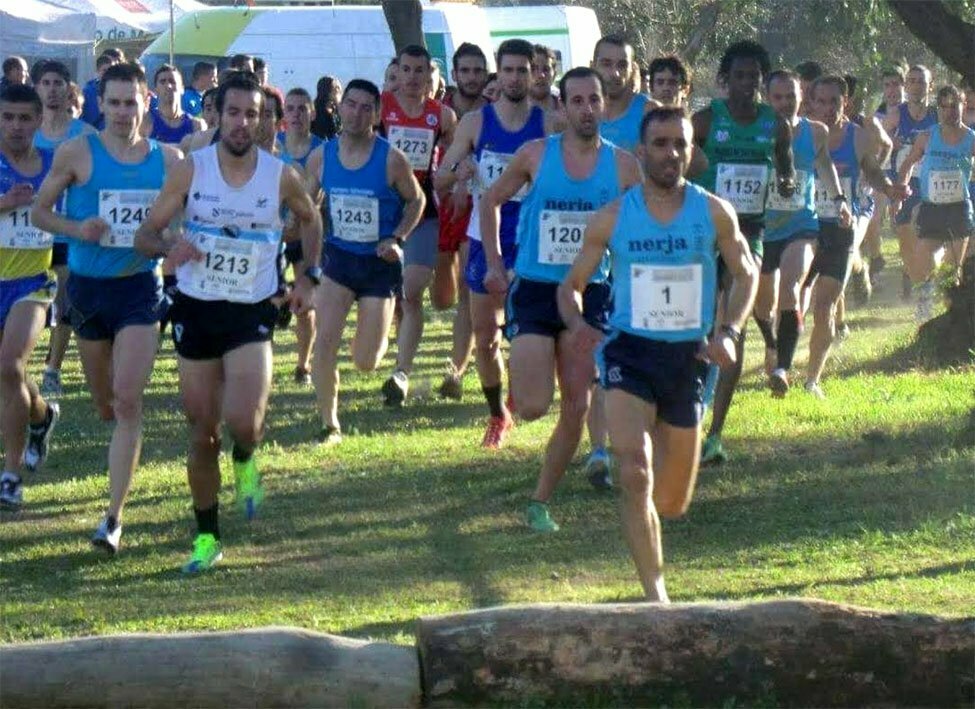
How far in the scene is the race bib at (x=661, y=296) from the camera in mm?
7578

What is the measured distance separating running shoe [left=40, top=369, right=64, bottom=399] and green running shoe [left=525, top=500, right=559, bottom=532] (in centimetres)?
546

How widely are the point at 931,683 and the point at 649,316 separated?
6.48 feet

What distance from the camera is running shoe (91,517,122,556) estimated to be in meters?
8.93

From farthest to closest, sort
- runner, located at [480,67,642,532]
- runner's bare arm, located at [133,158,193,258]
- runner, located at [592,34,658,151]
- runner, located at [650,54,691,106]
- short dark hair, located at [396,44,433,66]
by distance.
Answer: short dark hair, located at [396,44,433,66] < runner, located at [650,54,691,106] < runner, located at [592,34,658,151] < runner, located at [480,67,642,532] < runner's bare arm, located at [133,158,193,258]

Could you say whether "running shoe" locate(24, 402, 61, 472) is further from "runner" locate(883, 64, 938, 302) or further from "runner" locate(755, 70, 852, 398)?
"runner" locate(883, 64, 938, 302)

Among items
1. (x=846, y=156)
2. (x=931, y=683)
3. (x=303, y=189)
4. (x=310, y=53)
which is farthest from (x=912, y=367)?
(x=310, y=53)

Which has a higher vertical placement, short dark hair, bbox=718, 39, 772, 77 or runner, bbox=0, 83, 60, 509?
short dark hair, bbox=718, 39, 772, 77

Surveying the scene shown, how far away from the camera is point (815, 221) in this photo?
12203 mm

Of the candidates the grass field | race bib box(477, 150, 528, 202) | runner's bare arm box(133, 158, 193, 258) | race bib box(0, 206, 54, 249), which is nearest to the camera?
the grass field

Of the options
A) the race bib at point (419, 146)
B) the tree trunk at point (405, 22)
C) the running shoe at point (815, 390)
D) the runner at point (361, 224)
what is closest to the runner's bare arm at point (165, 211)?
the runner at point (361, 224)

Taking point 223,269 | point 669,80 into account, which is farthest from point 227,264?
point 669,80

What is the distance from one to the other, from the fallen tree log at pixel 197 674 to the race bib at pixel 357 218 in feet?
18.1

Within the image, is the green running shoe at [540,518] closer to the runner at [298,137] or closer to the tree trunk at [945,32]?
the tree trunk at [945,32]

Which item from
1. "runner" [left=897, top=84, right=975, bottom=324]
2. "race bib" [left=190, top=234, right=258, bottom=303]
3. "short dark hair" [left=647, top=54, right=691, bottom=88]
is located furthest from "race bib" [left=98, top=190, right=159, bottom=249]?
"runner" [left=897, top=84, right=975, bottom=324]
